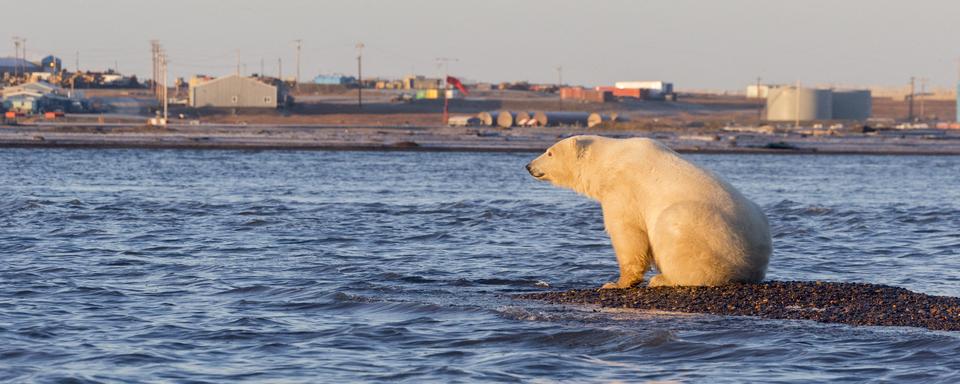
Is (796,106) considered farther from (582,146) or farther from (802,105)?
(582,146)

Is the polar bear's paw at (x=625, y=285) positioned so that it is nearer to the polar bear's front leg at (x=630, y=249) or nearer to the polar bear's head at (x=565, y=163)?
the polar bear's front leg at (x=630, y=249)

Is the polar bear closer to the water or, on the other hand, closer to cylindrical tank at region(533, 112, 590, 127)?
the water

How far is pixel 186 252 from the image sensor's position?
68.7ft

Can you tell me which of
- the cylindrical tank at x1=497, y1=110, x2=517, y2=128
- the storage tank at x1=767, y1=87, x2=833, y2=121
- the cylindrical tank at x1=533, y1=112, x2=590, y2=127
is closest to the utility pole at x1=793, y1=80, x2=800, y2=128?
the storage tank at x1=767, y1=87, x2=833, y2=121

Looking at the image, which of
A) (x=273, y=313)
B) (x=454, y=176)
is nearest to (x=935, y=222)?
(x=273, y=313)

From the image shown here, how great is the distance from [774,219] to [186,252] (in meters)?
14.0

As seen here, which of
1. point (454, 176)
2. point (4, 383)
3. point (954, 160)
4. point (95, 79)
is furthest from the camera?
point (95, 79)

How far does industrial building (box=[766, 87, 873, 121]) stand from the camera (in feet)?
478

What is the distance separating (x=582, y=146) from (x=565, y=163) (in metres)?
0.30

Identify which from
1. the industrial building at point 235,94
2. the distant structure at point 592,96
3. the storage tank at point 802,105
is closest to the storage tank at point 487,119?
the industrial building at point 235,94

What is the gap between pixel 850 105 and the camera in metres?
152

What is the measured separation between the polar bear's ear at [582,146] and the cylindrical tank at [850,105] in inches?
5476

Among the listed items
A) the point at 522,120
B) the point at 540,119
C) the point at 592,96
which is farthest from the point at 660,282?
the point at 592,96

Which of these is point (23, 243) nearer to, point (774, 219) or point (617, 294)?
point (617, 294)
